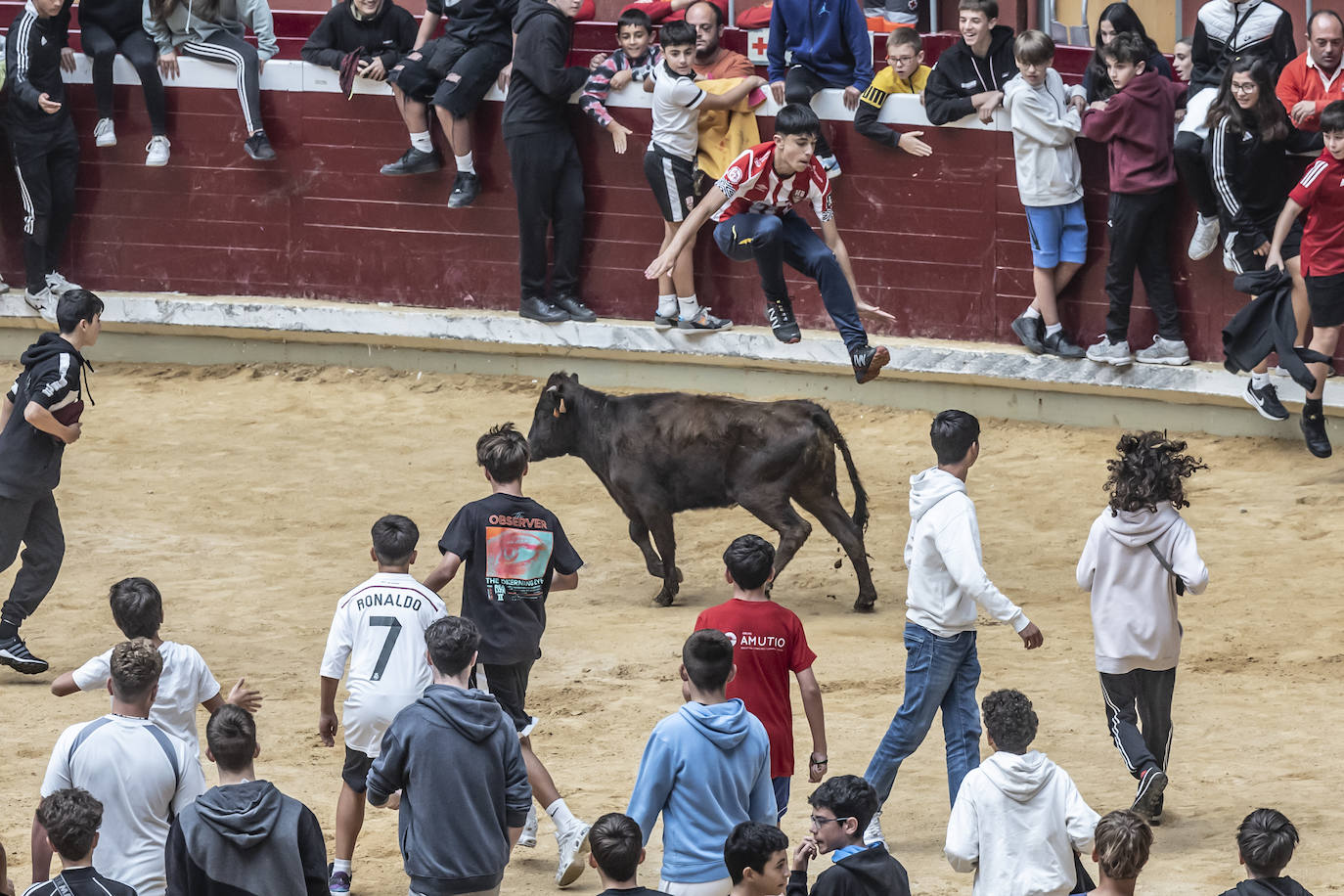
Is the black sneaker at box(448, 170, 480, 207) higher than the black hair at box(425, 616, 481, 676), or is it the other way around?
the black sneaker at box(448, 170, 480, 207)

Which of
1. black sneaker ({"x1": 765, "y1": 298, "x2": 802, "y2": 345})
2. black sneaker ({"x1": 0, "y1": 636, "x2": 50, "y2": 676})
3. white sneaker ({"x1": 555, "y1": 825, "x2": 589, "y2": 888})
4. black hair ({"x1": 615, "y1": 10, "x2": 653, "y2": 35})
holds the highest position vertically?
black hair ({"x1": 615, "y1": 10, "x2": 653, "y2": 35})

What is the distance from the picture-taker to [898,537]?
1141 cm

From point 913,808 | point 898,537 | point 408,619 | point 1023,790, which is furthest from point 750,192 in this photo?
point 1023,790

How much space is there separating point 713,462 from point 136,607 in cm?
471

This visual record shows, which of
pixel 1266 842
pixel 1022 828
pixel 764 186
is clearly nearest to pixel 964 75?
pixel 764 186

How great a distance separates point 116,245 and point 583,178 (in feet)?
13.1

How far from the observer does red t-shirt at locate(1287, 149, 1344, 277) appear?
10914 mm

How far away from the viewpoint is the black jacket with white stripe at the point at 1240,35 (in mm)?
11562

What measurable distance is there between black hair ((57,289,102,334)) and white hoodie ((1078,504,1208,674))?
424 cm

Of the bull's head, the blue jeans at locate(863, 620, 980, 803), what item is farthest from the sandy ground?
the bull's head

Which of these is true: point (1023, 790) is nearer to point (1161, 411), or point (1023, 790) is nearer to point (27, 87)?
point (1161, 411)

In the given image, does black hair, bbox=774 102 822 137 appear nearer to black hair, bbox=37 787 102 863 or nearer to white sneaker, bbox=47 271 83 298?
black hair, bbox=37 787 102 863

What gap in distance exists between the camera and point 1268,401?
11.9 metres

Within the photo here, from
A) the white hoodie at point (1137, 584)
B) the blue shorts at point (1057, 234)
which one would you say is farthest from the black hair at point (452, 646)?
the blue shorts at point (1057, 234)
